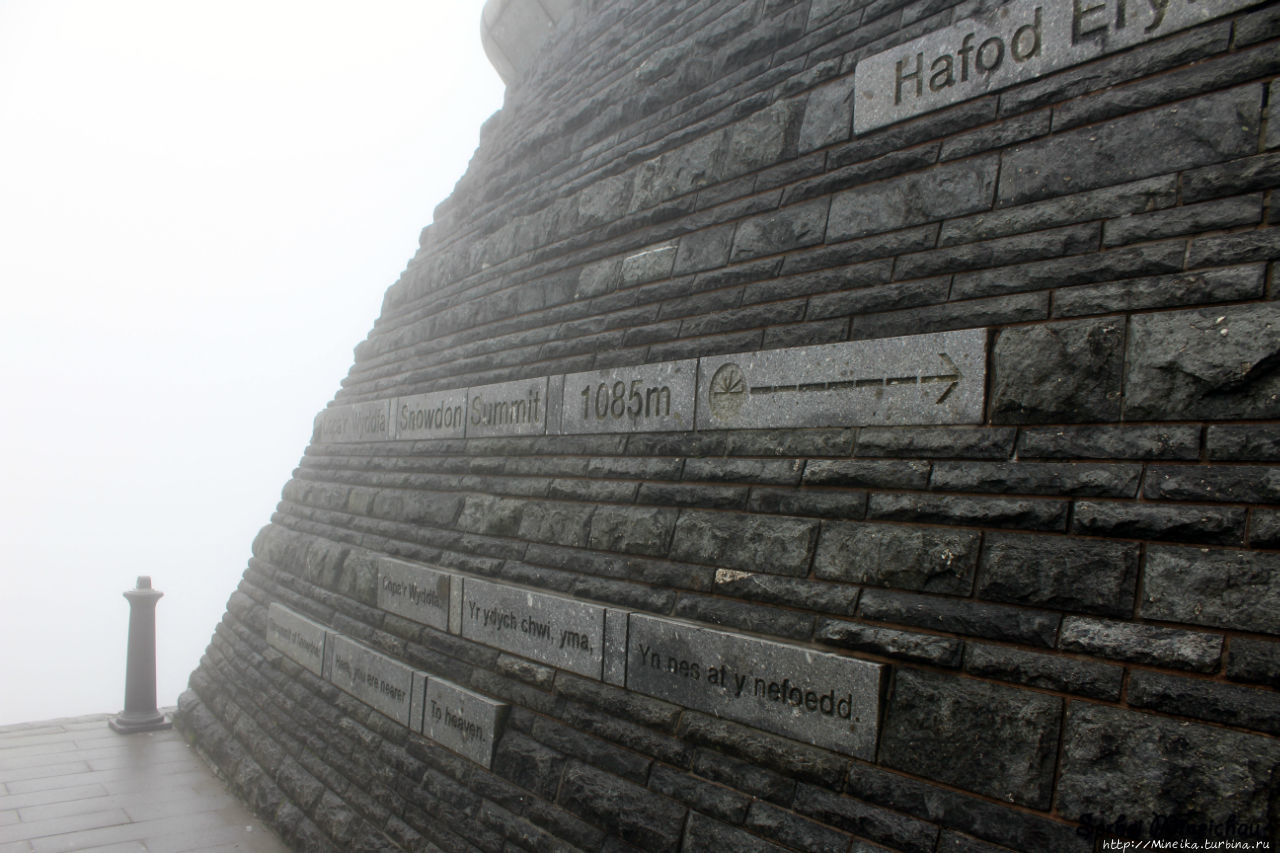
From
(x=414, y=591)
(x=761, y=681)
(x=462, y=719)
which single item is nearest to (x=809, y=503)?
(x=761, y=681)

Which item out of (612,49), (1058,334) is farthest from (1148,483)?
(612,49)

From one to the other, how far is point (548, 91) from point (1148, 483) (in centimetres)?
566

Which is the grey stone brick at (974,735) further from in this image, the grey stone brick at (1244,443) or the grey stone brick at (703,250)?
the grey stone brick at (703,250)

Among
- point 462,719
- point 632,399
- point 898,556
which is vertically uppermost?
point 632,399

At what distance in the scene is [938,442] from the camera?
2.75 m

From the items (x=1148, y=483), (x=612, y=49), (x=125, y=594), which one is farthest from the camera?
(x=125, y=594)

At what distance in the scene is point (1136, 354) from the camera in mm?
2357

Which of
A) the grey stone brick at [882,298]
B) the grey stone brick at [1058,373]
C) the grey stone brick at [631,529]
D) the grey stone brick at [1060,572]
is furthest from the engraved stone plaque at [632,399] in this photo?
the grey stone brick at [1060,572]

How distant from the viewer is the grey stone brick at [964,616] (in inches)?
92.7

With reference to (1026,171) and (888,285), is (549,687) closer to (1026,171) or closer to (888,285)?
(888,285)

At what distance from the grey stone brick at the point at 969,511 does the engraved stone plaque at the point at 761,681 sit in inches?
20.3

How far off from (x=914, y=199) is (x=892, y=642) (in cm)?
165

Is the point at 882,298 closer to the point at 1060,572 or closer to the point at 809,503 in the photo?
the point at 809,503

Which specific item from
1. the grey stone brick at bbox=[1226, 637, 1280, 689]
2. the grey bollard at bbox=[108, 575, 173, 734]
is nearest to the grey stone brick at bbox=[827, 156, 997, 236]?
the grey stone brick at bbox=[1226, 637, 1280, 689]
